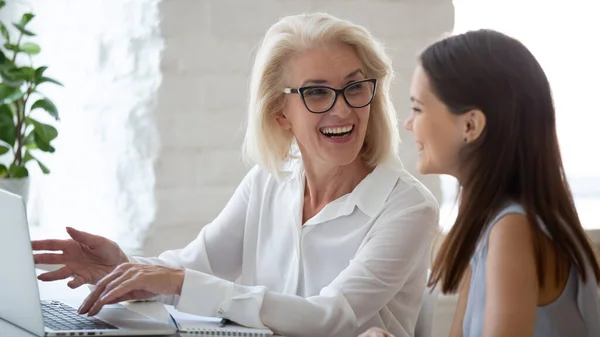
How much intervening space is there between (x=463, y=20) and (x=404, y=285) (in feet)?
4.19

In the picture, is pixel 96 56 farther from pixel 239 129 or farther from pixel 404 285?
pixel 404 285

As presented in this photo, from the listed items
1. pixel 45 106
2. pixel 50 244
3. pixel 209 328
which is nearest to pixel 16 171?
pixel 45 106

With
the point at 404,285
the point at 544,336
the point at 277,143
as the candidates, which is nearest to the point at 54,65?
the point at 277,143

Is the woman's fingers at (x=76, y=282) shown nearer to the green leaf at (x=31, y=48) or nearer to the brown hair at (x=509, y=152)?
the brown hair at (x=509, y=152)

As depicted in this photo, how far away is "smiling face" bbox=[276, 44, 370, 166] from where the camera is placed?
76.8 inches

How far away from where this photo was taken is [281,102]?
2.07m

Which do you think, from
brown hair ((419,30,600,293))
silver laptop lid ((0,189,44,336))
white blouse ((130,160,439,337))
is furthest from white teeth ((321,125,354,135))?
silver laptop lid ((0,189,44,336))

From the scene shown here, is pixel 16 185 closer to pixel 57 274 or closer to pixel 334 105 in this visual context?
pixel 57 274

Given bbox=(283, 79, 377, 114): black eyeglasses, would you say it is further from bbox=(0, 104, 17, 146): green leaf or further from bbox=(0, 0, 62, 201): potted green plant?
bbox=(0, 104, 17, 146): green leaf

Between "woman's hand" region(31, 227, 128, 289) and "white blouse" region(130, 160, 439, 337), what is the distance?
0.31ft

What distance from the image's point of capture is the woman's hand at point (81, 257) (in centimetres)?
182

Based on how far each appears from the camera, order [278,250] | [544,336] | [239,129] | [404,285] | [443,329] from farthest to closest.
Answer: [443,329], [239,129], [278,250], [404,285], [544,336]

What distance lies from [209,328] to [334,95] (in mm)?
571

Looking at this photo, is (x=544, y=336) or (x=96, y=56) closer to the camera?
(x=544, y=336)
